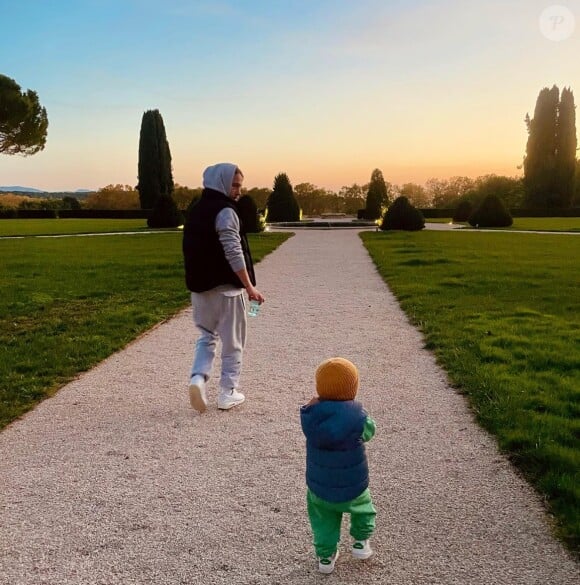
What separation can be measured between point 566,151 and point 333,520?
59.8 meters

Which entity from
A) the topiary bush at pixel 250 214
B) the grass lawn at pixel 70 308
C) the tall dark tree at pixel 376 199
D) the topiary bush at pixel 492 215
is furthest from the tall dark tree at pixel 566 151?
the grass lawn at pixel 70 308

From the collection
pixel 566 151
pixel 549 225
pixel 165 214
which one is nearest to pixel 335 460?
pixel 165 214

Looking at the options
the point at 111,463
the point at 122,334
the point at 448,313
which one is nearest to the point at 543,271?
the point at 448,313

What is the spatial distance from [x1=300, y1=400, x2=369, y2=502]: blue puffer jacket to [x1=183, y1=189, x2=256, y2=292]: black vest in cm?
187

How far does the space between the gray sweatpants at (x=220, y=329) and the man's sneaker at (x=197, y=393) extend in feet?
0.30

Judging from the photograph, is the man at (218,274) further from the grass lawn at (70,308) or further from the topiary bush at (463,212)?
the topiary bush at (463,212)

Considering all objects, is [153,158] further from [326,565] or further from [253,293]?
[326,565]

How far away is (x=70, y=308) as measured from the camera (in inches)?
352

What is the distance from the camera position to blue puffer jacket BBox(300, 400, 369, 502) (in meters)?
2.44

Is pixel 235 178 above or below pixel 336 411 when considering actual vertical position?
above

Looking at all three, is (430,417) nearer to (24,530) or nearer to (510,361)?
(510,361)

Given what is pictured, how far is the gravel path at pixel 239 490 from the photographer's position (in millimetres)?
2447

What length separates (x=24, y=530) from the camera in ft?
9.02

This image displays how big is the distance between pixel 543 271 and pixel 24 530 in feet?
38.6
